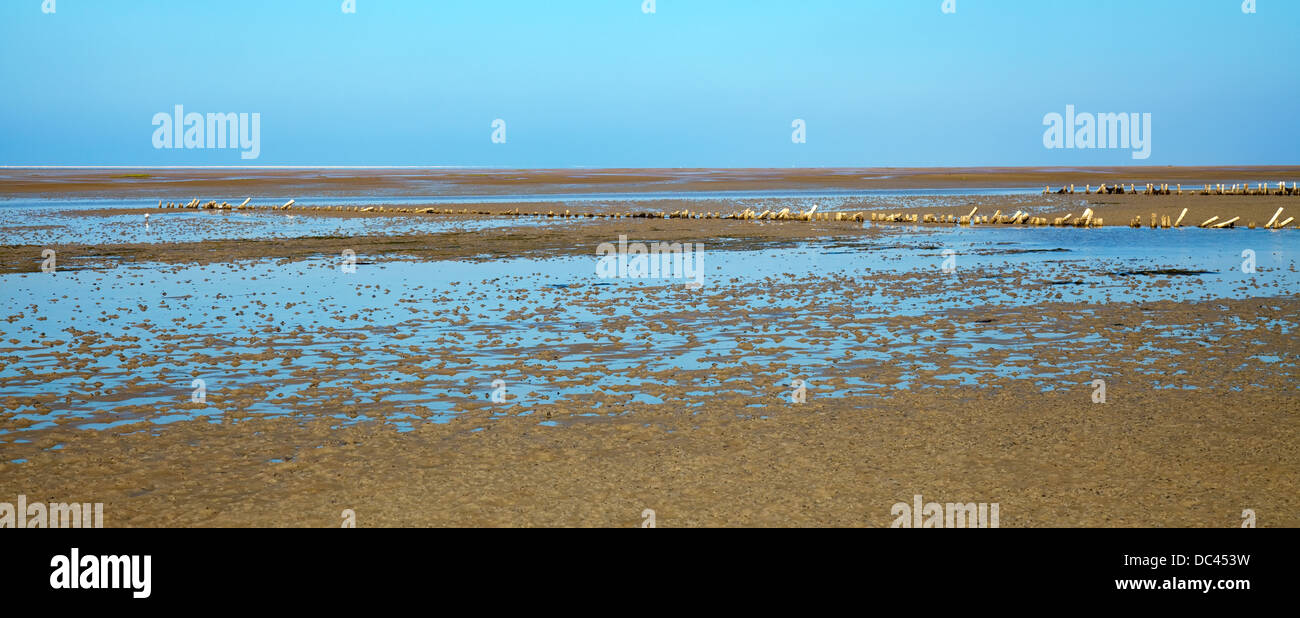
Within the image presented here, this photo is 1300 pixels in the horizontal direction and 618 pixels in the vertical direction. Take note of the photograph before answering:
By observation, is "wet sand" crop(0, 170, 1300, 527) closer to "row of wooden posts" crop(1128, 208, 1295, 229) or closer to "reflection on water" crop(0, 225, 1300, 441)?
"reflection on water" crop(0, 225, 1300, 441)

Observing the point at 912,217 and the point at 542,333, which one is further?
the point at 912,217

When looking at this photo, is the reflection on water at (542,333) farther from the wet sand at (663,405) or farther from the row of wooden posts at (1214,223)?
the row of wooden posts at (1214,223)

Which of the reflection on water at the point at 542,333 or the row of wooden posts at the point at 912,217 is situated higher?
the row of wooden posts at the point at 912,217

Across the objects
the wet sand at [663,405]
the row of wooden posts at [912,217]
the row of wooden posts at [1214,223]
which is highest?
Result: the row of wooden posts at [912,217]

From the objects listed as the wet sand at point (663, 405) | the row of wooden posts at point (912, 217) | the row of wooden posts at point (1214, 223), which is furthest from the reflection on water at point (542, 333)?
the row of wooden posts at point (912, 217)

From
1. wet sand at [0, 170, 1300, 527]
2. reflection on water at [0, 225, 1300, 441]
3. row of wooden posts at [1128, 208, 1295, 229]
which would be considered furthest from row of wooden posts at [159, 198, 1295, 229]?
wet sand at [0, 170, 1300, 527]

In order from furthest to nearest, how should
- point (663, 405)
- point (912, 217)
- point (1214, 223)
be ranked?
1. point (912, 217)
2. point (1214, 223)
3. point (663, 405)

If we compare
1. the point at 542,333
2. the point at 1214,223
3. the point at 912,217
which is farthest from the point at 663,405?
the point at 912,217

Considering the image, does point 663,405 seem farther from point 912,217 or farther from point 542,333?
point 912,217

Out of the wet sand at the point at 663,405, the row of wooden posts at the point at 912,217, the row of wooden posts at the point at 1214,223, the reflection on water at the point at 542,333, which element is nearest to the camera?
the wet sand at the point at 663,405

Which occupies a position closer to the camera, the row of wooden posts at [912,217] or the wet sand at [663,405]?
the wet sand at [663,405]

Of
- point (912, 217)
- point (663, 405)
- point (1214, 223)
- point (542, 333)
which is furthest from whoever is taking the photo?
point (912, 217)
